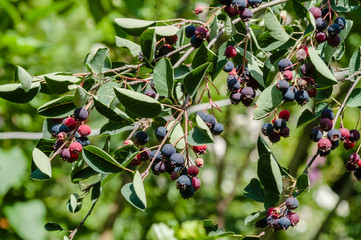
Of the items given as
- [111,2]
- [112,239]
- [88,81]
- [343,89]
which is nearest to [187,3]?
[111,2]

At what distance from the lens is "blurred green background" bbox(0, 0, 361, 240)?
6.10 ft

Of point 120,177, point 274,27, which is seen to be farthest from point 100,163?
point 120,177

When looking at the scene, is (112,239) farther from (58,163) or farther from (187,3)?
(187,3)

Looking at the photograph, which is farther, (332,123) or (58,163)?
(58,163)

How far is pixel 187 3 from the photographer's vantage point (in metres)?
2.80

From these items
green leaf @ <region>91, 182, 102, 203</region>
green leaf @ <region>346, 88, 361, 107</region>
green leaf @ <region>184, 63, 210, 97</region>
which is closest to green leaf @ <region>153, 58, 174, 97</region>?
green leaf @ <region>184, 63, 210, 97</region>

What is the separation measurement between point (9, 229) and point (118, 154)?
1506 mm

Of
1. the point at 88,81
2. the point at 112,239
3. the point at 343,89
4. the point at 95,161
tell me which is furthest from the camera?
the point at 112,239

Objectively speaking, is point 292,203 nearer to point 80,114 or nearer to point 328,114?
point 328,114

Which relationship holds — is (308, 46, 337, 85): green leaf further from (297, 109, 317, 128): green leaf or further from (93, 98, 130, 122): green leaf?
(93, 98, 130, 122): green leaf

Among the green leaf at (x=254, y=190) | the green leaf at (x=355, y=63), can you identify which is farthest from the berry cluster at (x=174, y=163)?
the green leaf at (x=355, y=63)

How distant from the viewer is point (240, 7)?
0.71 metres

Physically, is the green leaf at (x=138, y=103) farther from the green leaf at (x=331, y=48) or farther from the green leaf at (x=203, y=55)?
the green leaf at (x=331, y=48)

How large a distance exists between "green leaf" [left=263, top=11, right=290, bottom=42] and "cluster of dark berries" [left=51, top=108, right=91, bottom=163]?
1.14ft
